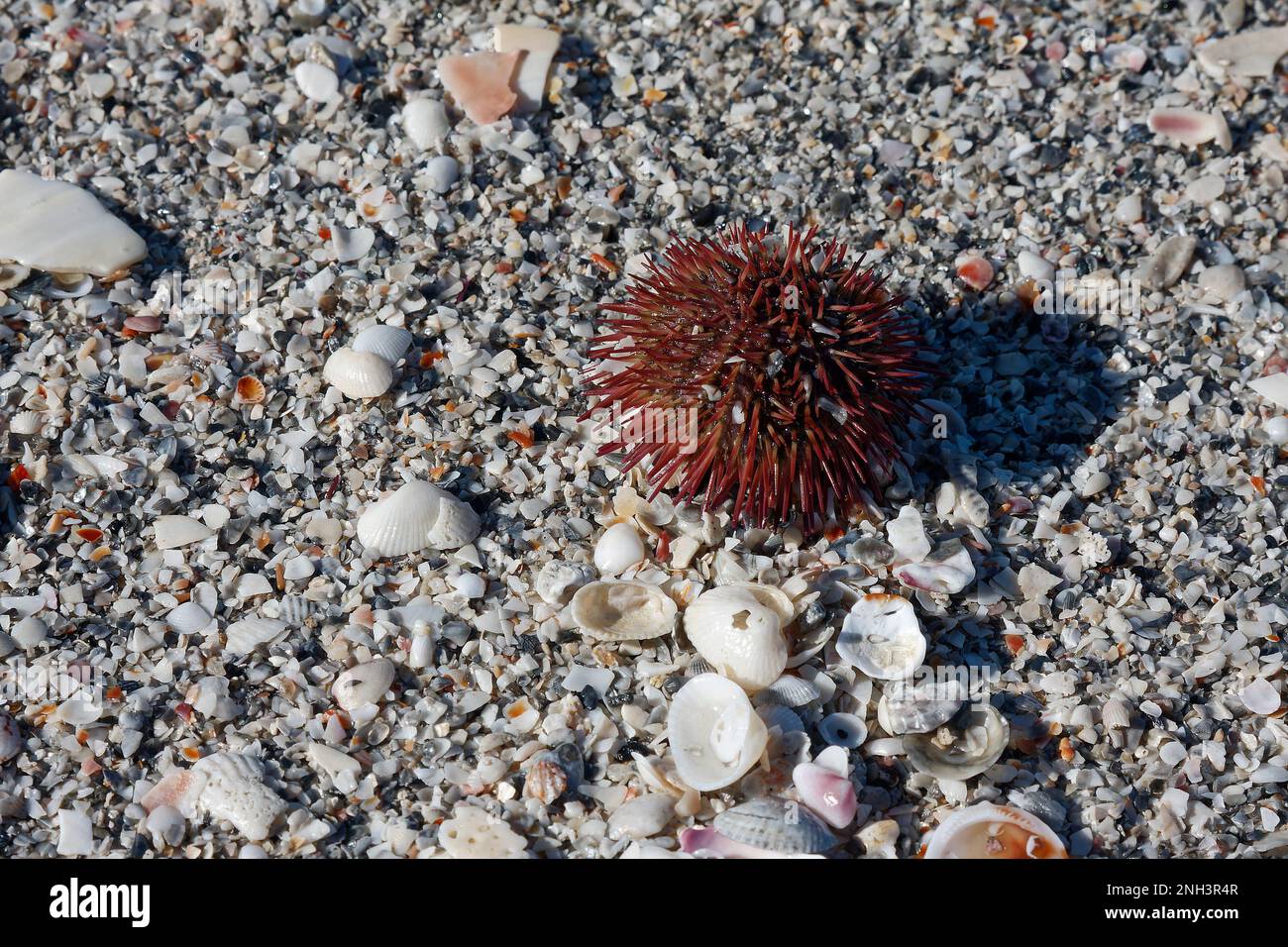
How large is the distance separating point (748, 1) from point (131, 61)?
7.55ft

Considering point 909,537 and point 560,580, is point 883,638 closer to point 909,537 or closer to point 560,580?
point 909,537

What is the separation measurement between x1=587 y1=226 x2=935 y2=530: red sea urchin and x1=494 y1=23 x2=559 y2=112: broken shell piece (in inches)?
55.1

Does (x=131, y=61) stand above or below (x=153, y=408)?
above

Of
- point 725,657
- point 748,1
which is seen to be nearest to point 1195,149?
point 748,1

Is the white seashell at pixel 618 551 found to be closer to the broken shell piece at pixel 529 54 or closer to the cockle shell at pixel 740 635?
the cockle shell at pixel 740 635

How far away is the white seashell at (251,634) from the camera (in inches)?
111

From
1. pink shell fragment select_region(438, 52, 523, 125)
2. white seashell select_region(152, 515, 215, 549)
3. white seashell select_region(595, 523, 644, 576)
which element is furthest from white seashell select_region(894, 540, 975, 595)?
pink shell fragment select_region(438, 52, 523, 125)

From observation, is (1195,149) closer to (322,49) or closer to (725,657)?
(725,657)

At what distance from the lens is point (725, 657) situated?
8.95 ft

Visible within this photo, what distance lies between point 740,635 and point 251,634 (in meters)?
1.27

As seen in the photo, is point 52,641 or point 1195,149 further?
point 1195,149

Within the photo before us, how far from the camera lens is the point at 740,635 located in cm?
271

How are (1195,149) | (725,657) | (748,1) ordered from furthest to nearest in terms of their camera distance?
(748,1), (1195,149), (725,657)
